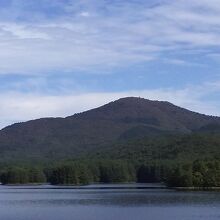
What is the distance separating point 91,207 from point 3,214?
1631 cm

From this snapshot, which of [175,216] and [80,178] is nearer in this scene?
[175,216]

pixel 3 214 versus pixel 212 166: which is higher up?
pixel 212 166

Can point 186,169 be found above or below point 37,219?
above

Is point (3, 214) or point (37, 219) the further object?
point (3, 214)

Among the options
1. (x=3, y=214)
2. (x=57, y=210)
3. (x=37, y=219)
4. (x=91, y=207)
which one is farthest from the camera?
(x=91, y=207)

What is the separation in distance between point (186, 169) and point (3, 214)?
76.1 meters

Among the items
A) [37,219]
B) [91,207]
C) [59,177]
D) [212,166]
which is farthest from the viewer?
[59,177]

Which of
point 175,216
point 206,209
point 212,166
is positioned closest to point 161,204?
point 206,209

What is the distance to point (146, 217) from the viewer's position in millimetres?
71125

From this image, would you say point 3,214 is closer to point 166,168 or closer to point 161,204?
point 161,204

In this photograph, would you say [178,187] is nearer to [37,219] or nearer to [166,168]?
[166,168]

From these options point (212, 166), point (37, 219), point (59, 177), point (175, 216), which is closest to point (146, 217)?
point (175, 216)

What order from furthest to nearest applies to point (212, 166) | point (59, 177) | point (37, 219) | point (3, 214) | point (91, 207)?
point (59, 177) → point (212, 166) → point (91, 207) → point (3, 214) → point (37, 219)

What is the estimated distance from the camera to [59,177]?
19550 cm
